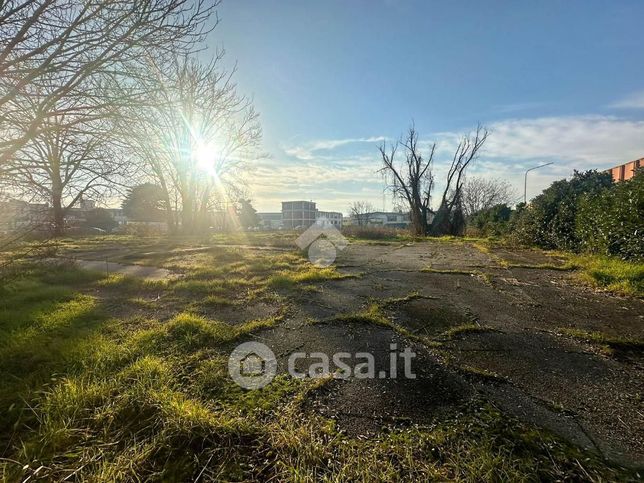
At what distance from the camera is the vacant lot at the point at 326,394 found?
1167 millimetres

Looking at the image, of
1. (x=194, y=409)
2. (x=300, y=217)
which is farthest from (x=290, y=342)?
(x=300, y=217)

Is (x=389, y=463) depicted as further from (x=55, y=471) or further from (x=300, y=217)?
(x=300, y=217)

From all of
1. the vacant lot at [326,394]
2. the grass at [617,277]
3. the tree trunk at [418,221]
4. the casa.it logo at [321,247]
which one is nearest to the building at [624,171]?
the grass at [617,277]

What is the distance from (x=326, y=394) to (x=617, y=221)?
6.65 meters

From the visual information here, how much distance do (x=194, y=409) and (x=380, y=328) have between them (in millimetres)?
1697

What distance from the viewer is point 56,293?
12.6 feet

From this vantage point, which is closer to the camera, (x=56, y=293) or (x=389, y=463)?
(x=389, y=463)

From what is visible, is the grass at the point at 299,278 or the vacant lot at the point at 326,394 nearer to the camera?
the vacant lot at the point at 326,394

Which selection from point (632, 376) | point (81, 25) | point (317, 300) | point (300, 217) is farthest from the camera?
point (300, 217)

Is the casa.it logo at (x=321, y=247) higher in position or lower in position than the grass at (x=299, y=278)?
higher
